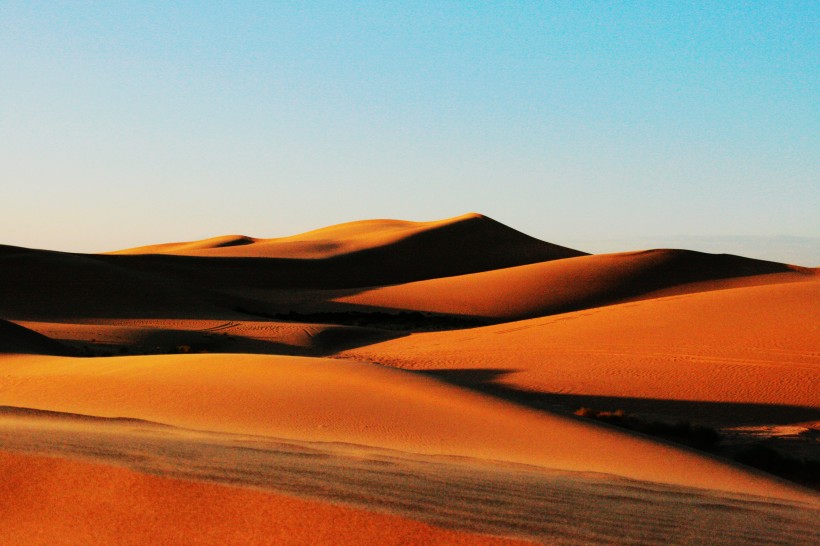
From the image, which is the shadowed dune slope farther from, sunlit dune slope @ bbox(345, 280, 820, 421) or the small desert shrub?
the small desert shrub

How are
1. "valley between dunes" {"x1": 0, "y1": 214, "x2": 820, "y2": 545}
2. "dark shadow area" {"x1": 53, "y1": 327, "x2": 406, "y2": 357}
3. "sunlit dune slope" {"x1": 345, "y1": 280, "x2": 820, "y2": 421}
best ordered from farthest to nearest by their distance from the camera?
1. "dark shadow area" {"x1": 53, "y1": 327, "x2": 406, "y2": 357}
2. "sunlit dune slope" {"x1": 345, "y1": 280, "x2": 820, "y2": 421}
3. "valley between dunes" {"x1": 0, "y1": 214, "x2": 820, "y2": 545}

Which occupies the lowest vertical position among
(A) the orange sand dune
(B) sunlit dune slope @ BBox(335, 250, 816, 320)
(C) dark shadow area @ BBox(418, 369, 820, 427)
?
(C) dark shadow area @ BBox(418, 369, 820, 427)

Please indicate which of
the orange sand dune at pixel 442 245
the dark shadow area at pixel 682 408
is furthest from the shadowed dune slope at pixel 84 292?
the orange sand dune at pixel 442 245

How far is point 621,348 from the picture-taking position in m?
23.2

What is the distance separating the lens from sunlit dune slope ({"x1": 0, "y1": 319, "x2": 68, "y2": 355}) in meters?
19.8

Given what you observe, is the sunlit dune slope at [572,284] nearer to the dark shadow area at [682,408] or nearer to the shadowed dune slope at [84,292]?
the shadowed dune slope at [84,292]

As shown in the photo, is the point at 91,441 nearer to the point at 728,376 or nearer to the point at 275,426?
the point at 275,426

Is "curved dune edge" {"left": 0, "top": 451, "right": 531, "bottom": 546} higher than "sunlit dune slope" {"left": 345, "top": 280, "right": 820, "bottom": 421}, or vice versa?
"sunlit dune slope" {"left": 345, "top": 280, "right": 820, "bottom": 421}

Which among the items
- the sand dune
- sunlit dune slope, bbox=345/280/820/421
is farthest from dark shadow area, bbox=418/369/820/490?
the sand dune

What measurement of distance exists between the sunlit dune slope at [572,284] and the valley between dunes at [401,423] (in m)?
5.71

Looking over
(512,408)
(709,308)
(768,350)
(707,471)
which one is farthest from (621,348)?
(707,471)

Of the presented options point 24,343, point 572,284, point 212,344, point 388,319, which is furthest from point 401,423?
point 572,284

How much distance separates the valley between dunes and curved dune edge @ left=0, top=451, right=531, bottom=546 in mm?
11

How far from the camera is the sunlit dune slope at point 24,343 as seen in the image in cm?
1981
